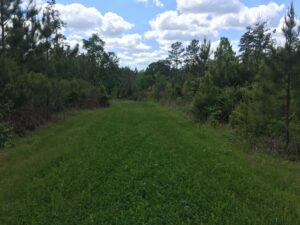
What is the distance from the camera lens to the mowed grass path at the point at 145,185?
6.39 meters

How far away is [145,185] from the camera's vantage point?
805cm

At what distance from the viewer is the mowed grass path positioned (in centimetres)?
639

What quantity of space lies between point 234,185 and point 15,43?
17715mm

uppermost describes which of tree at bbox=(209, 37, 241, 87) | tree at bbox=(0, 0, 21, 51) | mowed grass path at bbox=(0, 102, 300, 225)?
tree at bbox=(0, 0, 21, 51)

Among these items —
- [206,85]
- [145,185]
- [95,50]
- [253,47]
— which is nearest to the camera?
[145,185]

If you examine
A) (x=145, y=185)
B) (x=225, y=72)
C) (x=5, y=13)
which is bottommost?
(x=145, y=185)

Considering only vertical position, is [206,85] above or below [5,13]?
below

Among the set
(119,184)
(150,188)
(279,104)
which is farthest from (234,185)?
(279,104)

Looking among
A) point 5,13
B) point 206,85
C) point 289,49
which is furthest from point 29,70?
point 289,49

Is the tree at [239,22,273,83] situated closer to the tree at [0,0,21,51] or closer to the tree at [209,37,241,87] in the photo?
the tree at [209,37,241,87]

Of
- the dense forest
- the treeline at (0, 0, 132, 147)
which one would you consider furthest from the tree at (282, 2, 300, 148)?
the treeline at (0, 0, 132, 147)

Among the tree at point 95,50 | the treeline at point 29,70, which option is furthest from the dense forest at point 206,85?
the tree at point 95,50

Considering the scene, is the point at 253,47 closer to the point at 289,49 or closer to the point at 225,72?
the point at 225,72

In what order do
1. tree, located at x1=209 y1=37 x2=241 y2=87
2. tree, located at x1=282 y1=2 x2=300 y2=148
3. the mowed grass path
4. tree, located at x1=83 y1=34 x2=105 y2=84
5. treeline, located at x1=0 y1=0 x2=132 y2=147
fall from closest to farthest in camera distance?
1. the mowed grass path
2. tree, located at x1=282 y1=2 x2=300 y2=148
3. treeline, located at x1=0 y1=0 x2=132 y2=147
4. tree, located at x1=209 y1=37 x2=241 y2=87
5. tree, located at x1=83 y1=34 x2=105 y2=84
